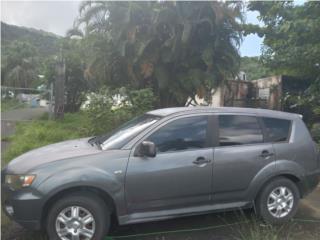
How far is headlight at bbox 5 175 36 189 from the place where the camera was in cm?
471

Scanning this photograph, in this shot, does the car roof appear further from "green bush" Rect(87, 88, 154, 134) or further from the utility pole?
the utility pole

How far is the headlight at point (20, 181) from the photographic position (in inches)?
185

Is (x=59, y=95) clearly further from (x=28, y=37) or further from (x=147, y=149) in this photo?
(x=28, y=37)

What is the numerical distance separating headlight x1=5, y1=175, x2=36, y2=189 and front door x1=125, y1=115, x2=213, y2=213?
3.46 feet

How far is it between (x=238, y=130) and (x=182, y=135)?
A: 82 centimetres

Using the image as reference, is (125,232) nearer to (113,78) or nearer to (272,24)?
(272,24)

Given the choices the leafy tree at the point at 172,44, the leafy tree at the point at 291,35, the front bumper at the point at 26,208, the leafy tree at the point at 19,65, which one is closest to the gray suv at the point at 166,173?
the front bumper at the point at 26,208

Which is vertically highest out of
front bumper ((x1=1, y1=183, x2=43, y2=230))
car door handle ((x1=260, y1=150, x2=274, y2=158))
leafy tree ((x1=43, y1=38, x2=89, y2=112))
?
leafy tree ((x1=43, y1=38, x2=89, y2=112))

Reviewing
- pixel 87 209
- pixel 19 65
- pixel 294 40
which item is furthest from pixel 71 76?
pixel 19 65

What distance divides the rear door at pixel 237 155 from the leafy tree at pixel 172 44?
7.07 m

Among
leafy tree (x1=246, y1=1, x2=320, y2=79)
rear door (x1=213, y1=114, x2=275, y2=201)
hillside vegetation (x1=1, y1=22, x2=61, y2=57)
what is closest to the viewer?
rear door (x1=213, y1=114, x2=275, y2=201)

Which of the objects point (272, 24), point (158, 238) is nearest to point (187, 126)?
point (158, 238)

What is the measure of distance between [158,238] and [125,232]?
43 centimetres

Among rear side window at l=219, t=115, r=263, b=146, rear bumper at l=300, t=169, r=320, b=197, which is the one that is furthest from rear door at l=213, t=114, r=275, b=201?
rear bumper at l=300, t=169, r=320, b=197
